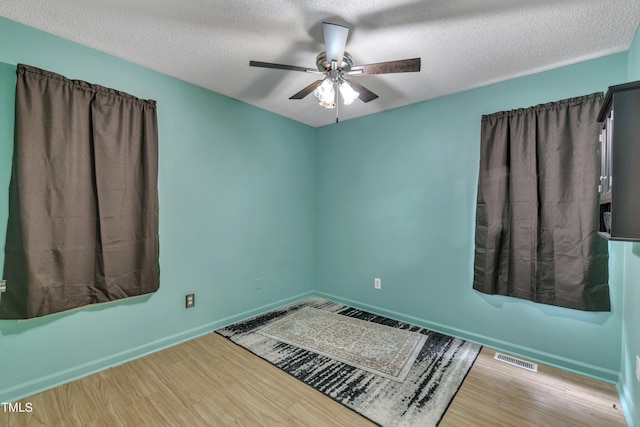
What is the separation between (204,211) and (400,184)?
2127mm

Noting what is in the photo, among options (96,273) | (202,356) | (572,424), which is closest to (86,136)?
(96,273)

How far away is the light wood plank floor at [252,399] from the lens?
5.42 feet

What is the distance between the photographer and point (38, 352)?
6.11 ft

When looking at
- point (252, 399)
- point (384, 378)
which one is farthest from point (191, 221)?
point (384, 378)

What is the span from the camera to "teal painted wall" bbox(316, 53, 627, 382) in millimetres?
2152

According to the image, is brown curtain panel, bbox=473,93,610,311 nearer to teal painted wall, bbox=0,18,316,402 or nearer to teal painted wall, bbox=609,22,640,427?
teal painted wall, bbox=609,22,640,427

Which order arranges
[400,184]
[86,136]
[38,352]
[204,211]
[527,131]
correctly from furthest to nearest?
1. [400,184]
2. [204,211]
3. [527,131]
4. [86,136]
5. [38,352]

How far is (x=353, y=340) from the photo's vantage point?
8.63 feet

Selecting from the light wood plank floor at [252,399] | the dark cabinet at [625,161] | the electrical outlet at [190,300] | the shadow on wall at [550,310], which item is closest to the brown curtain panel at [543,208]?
the shadow on wall at [550,310]

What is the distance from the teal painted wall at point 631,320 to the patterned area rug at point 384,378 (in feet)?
2.90

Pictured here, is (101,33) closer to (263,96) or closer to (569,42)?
(263,96)

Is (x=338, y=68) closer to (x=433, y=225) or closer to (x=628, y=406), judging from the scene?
(x=433, y=225)

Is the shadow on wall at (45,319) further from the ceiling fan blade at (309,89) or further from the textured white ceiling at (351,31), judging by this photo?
the ceiling fan blade at (309,89)

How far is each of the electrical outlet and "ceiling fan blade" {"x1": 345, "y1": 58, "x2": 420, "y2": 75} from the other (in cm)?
239
